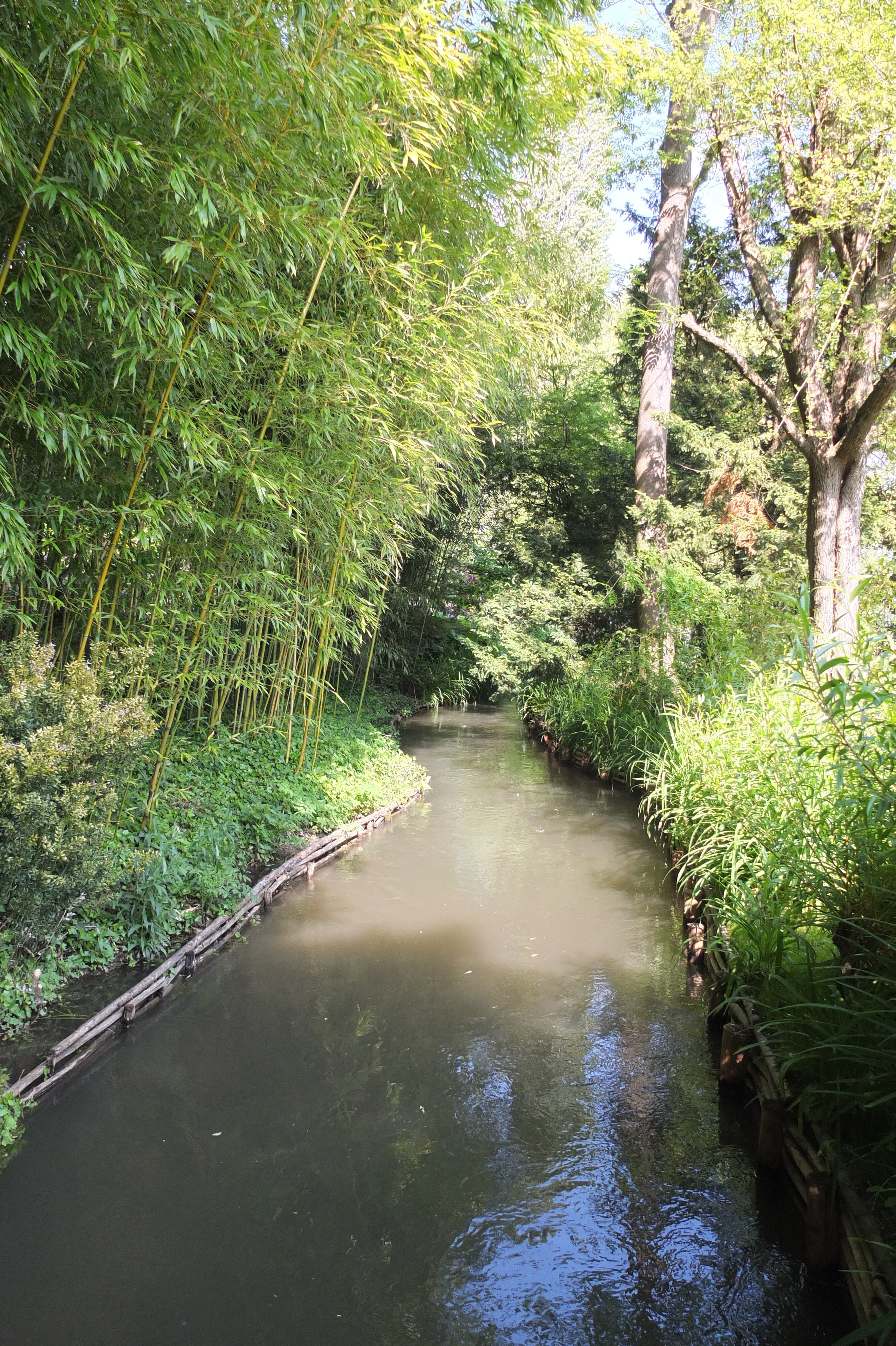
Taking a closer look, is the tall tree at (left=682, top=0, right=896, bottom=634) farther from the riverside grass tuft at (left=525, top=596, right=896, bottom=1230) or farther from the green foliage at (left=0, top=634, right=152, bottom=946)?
the green foliage at (left=0, top=634, right=152, bottom=946)

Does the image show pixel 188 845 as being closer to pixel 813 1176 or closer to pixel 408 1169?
pixel 408 1169

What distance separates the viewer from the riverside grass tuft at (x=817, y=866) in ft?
6.64

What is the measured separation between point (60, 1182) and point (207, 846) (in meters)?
1.79

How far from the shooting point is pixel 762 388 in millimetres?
6051

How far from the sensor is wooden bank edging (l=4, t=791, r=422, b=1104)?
2.57 metres

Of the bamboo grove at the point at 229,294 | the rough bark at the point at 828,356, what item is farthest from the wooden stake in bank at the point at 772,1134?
the rough bark at the point at 828,356

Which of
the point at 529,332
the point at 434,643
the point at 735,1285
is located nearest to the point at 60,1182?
the point at 735,1285

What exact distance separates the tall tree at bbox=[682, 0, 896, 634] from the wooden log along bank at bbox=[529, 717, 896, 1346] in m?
2.54

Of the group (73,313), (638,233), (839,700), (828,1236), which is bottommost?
(828,1236)

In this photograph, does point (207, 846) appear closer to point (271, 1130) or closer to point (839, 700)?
point (271, 1130)

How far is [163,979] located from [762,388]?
5.40 meters

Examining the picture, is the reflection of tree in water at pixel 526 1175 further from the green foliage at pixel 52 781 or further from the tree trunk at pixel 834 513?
the tree trunk at pixel 834 513

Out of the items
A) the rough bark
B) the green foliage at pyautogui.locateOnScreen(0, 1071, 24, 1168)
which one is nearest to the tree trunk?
the rough bark

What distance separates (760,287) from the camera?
5.99 metres
